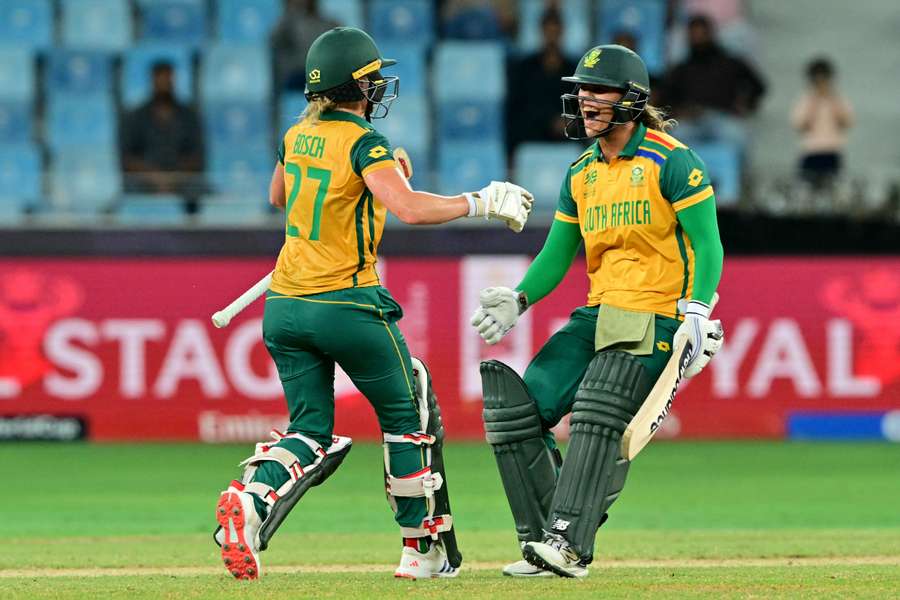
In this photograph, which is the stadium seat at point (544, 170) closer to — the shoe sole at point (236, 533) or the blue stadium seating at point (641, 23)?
the blue stadium seating at point (641, 23)

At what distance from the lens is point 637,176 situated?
252 inches

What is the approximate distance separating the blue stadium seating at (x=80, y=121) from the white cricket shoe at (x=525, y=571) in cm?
913

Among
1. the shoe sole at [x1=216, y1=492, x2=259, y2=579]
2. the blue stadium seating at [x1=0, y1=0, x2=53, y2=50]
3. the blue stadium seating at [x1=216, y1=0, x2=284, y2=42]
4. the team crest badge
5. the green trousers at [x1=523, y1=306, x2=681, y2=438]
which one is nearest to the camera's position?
the shoe sole at [x1=216, y1=492, x2=259, y2=579]

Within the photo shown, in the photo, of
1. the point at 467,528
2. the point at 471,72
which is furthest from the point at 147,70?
the point at 467,528

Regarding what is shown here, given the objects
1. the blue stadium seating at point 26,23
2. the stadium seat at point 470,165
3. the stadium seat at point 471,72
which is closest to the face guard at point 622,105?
the stadium seat at point 470,165

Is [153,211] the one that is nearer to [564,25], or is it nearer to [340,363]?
[564,25]

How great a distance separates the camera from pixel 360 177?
6246mm

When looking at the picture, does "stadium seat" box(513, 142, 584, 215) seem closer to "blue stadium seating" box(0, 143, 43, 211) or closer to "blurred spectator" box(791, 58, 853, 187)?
"blurred spectator" box(791, 58, 853, 187)

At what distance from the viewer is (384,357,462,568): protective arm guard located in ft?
21.1

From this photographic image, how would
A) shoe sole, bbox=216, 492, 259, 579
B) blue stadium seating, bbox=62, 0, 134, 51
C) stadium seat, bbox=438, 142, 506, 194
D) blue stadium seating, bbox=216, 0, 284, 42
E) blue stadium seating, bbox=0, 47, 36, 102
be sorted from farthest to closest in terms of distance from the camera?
blue stadium seating, bbox=216, 0, 284, 42 < blue stadium seating, bbox=62, 0, 134, 51 < blue stadium seating, bbox=0, 47, 36, 102 < stadium seat, bbox=438, 142, 506, 194 < shoe sole, bbox=216, 492, 259, 579

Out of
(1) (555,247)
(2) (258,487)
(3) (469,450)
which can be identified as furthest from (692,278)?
(3) (469,450)

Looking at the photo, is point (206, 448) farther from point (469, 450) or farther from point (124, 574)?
point (124, 574)

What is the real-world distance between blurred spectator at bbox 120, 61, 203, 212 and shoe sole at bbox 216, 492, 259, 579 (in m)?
8.11

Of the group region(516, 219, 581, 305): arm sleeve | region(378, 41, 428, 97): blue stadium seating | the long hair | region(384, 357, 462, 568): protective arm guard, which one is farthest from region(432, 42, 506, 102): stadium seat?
region(384, 357, 462, 568): protective arm guard
